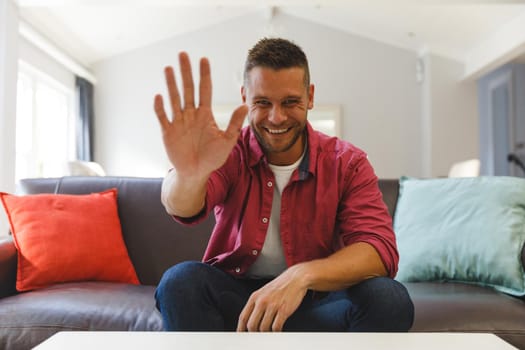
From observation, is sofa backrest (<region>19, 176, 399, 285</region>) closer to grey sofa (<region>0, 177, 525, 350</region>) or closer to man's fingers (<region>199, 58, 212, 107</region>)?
grey sofa (<region>0, 177, 525, 350</region>)

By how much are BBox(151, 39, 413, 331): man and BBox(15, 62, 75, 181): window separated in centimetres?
407

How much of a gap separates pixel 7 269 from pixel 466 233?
1528 mm

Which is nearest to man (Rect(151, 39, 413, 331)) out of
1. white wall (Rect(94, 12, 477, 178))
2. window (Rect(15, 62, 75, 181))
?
window (Rect(15, 62, 75, 181))

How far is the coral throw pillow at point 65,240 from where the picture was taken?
175cm

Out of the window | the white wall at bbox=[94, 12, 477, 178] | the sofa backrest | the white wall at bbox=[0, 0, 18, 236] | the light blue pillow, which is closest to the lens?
the light blue pillow

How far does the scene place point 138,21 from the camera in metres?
6.09

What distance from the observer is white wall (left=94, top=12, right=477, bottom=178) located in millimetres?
6922

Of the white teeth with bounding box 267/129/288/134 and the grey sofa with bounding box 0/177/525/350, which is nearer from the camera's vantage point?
the white teeth with bounding box 267/129/288/134

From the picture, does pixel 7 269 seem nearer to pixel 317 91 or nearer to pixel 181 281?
pixel 181 281

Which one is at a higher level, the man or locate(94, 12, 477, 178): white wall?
locate(94, 12, 477, 178): white wall

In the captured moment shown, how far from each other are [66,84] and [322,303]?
5691 millimetres

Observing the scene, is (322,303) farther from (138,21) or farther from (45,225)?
(138,21)

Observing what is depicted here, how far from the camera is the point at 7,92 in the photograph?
3.70 metres

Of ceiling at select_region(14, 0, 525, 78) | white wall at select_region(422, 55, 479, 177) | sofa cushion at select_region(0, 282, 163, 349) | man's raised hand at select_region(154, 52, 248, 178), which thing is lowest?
sofa cushion at select_region(0, 282, 163, 349)
